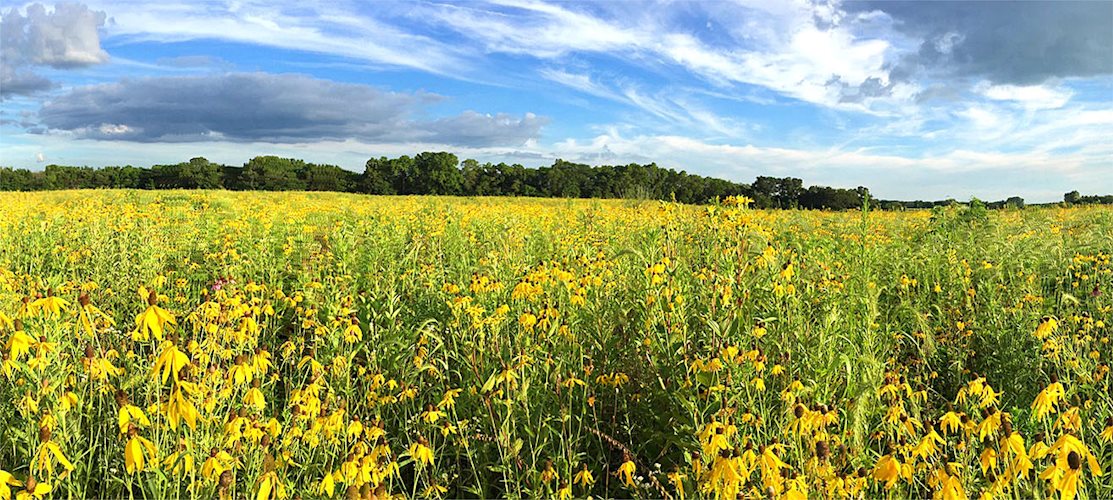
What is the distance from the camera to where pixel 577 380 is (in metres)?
2.81

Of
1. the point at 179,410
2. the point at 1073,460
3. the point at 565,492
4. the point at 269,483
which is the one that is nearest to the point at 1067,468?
the point at 1073,460

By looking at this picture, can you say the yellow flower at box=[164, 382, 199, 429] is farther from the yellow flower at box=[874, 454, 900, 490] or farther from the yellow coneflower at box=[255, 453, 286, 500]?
the yellow flower at box=[874, 454, 900, 490]

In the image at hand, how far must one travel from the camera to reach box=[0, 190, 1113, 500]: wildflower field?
2.04 m

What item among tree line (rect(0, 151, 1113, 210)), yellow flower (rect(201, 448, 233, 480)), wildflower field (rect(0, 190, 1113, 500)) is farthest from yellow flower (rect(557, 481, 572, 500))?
tree line (rect(0, 151, 1113, 210))

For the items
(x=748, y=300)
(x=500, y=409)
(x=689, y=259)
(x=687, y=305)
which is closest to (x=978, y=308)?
(x=689, y=259)

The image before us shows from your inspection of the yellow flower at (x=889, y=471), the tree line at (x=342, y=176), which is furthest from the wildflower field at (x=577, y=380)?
the tree line at (x=342, y=176)

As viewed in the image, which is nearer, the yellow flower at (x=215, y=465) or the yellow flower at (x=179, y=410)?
the yellow flower at (x=179, y=410)

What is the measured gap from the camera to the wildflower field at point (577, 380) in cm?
204

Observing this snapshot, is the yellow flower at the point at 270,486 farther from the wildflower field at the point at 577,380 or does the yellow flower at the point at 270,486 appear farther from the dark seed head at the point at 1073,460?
the dark seed head at the point at 1073,460

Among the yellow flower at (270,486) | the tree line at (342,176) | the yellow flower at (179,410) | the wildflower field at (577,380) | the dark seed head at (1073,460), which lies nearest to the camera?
the dark seed head at (1073,460)

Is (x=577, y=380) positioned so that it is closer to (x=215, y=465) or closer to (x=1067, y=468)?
(x=215, y=465)

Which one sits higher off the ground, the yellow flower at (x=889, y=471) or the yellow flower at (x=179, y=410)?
the yellow flower at (x=179, y=410)

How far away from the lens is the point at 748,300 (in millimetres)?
3389

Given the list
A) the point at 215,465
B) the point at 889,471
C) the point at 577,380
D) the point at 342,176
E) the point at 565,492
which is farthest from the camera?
the point at 342,176
